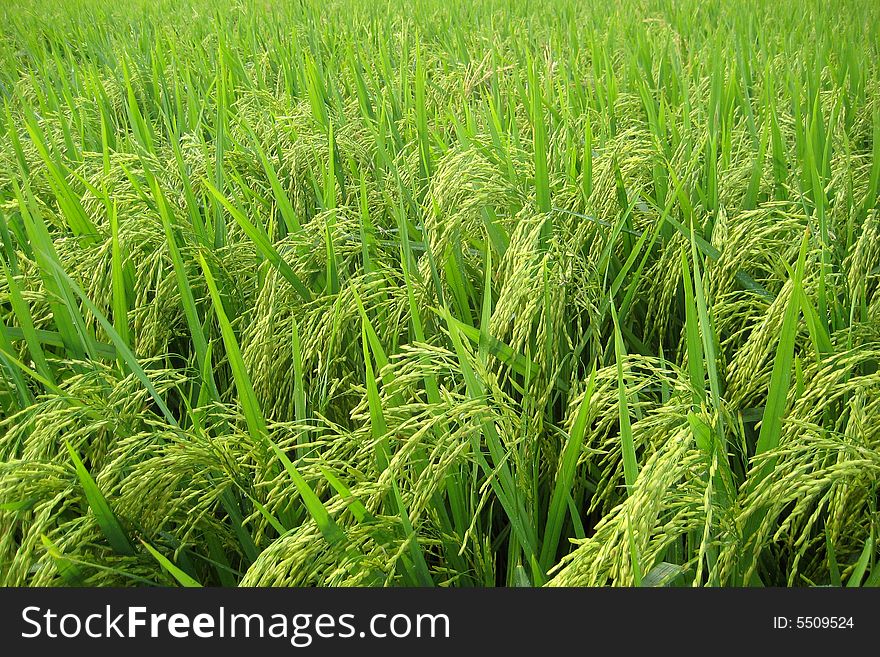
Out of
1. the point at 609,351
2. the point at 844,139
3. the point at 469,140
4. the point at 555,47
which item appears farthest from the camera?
the point at 555,47

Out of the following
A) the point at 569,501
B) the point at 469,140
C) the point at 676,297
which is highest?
the point at 469,140

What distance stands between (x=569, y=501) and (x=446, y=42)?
3.38 meters

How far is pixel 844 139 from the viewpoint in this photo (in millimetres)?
1748

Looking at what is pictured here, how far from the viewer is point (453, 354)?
97 centimetres

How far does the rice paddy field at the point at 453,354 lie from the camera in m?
0.89

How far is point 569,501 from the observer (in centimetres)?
104

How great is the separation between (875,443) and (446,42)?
136 inches

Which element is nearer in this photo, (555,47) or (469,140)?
(469,140)

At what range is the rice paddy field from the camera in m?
0.89

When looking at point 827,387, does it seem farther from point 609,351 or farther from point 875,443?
point 609,351

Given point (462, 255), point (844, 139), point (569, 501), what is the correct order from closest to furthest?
point (569, 501)
point (462, 255)
point (844, 139)

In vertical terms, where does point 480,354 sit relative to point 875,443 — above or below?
above

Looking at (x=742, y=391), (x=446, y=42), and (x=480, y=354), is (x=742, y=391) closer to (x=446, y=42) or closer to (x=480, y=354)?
(x=480, y=354)

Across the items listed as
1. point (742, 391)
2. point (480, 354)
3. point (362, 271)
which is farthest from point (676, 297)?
point (362, 271)
